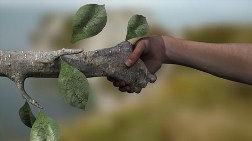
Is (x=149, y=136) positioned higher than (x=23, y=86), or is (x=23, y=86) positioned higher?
(x=23, y=86)

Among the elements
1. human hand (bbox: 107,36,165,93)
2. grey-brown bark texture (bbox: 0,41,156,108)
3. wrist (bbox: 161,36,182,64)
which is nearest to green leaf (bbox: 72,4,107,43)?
grey-brown bark texture (bbox: 0,41,156,108)

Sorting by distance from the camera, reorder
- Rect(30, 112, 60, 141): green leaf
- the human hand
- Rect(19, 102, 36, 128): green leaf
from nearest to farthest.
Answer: Rect(30, 112, 60, 141): green leaf, Rect(19, 102, 36, 128): green leaf, the human hand

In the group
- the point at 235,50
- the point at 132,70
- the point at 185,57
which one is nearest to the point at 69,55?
the point at 132,70

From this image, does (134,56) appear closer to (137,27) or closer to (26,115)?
(137,27)

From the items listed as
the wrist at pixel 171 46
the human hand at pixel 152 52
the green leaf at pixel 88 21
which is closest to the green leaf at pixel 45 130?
the green leaf at pixel 88 21

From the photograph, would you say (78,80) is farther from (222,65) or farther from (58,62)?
(222,65)

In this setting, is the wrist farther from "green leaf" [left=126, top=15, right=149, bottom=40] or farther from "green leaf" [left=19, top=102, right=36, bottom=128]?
"green leaf" [left=19, top=102, right=36, bottom=128]
